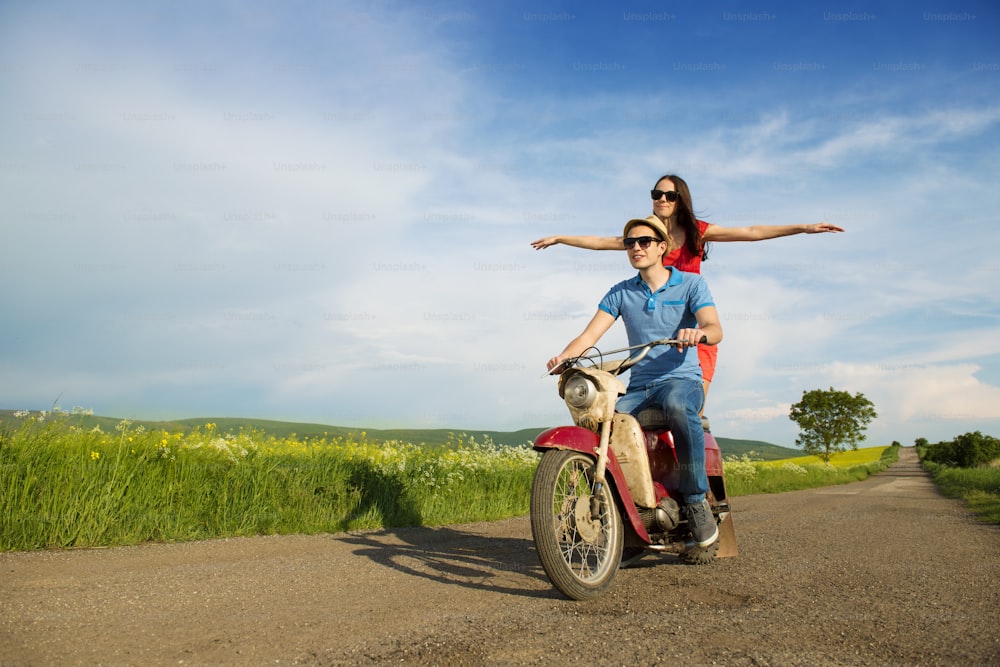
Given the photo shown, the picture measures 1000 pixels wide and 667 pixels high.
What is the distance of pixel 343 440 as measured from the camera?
11641mm

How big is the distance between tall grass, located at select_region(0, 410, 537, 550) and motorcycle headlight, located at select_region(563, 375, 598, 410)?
4.23 meters

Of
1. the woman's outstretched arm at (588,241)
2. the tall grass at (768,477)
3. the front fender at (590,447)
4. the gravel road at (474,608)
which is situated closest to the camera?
the gravel road at (474,608)

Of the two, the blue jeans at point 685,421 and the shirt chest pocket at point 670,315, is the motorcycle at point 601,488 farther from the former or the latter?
the shirt chest pocket at point 670,315

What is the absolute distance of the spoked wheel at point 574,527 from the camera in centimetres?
Result: 372

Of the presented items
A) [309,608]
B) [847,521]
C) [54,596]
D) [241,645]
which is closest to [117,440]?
[54,596]

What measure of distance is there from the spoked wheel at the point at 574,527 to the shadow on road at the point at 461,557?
29 centimetres

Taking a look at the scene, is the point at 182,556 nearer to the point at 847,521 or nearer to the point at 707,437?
the point at 707,437

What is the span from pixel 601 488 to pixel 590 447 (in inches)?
10.6

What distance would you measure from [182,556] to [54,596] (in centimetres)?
179

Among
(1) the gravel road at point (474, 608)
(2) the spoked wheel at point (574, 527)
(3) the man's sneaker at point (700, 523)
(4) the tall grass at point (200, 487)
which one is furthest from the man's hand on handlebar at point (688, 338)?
(4) the tall grass at point (200, 487)

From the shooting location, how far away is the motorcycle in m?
3.79

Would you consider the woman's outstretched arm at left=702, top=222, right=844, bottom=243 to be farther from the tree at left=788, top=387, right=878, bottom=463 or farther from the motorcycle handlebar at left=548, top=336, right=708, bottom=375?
the tree at left=788, top=387, right=878, bottom=463

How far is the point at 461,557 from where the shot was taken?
18.7ft

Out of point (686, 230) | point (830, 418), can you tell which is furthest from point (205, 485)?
point (830, 418)
